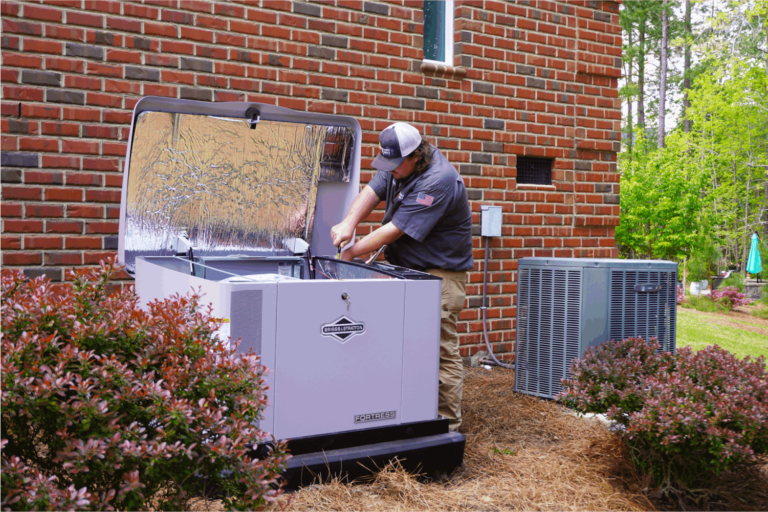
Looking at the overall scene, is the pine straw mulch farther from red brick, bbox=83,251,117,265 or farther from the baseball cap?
red brick, bbox=83,251,117,265

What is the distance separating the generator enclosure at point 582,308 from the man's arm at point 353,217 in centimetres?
151

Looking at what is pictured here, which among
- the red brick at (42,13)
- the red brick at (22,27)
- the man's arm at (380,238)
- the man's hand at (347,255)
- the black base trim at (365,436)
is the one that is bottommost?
the black base trim at (365,436)

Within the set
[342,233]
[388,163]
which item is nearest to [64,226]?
[342,233]

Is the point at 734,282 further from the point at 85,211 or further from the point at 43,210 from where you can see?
the point at 43,210

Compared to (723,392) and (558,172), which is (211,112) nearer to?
(723,392)

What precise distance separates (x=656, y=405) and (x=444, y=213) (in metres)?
1.43

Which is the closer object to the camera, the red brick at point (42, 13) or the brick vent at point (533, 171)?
the red brick at point (42, 13)

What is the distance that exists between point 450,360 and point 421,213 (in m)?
0.92

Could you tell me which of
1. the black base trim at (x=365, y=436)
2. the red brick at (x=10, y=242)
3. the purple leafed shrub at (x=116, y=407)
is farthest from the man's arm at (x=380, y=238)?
the red brick at (x=10, y=242)

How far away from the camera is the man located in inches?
133

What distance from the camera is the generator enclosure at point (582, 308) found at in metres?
4.32

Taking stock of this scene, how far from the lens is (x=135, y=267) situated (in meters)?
3.52

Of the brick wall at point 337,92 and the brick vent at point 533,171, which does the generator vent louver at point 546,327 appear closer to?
the brick wall at point 337,92

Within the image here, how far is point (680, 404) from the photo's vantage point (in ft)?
8.81
